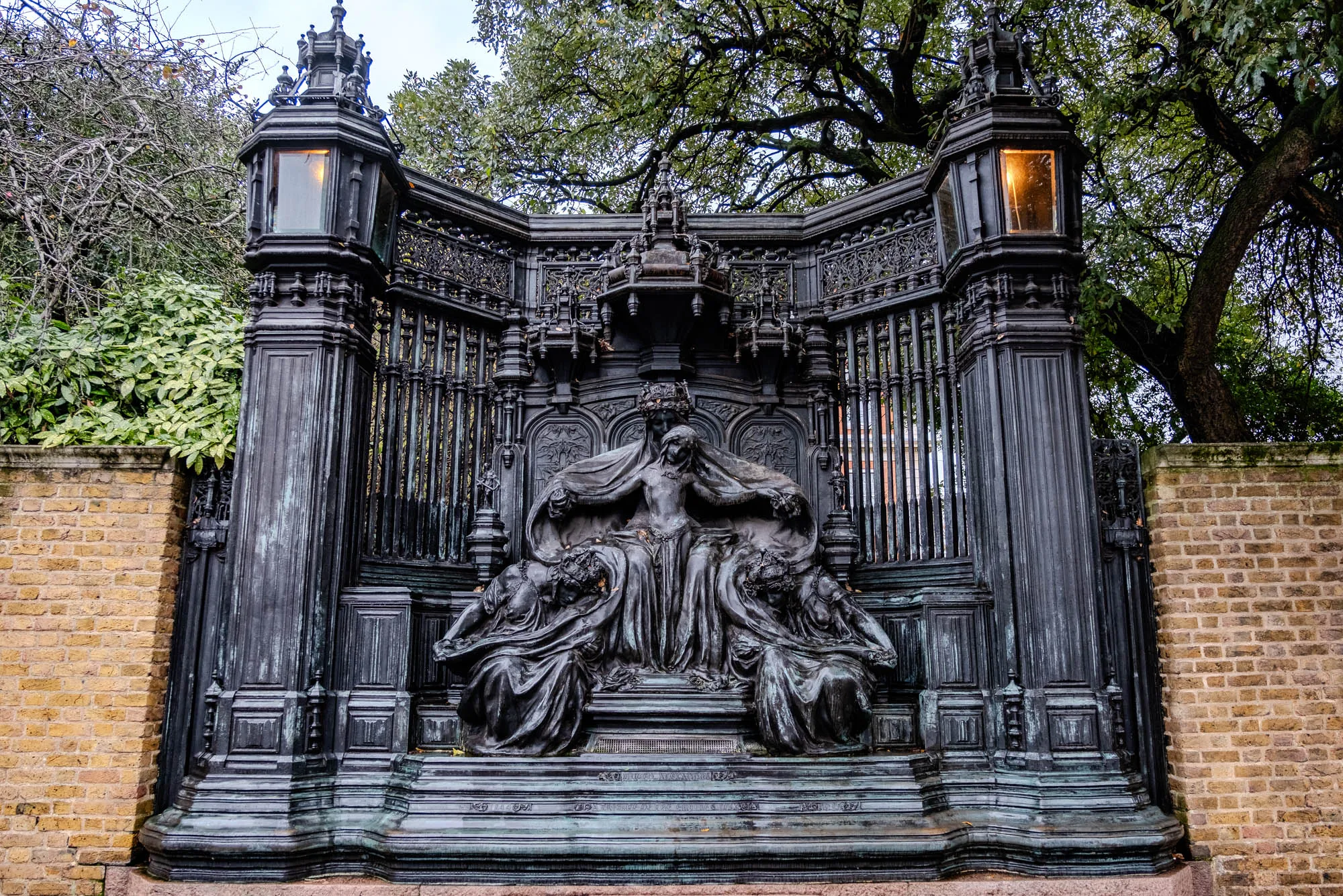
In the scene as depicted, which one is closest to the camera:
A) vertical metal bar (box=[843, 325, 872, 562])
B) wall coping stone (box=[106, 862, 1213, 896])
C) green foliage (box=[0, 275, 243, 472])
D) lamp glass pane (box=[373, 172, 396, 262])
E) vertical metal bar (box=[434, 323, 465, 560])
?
wall coping stone (box=[106, 862, 1213, 896])

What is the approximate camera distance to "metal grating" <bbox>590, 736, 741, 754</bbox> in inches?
240

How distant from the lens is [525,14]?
11.9m

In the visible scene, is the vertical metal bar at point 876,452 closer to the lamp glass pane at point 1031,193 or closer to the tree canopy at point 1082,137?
the lamp glass pane at point 1031,193

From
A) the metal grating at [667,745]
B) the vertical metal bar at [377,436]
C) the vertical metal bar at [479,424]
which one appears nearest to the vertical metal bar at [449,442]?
the vertical metal bar at [479,424]

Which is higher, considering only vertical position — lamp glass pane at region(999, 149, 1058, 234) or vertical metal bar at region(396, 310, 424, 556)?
lamp glass pane at region(999, 149, 1058, 234)

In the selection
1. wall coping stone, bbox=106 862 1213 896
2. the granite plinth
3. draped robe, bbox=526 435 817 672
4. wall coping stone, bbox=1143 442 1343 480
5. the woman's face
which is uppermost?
the woman's face

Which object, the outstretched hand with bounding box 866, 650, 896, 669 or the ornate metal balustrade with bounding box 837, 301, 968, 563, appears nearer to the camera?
the outstretched hand with bounding box 866, 650, 896, 669

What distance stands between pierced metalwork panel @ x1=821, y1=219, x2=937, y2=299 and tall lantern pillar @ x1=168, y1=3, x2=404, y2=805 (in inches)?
141

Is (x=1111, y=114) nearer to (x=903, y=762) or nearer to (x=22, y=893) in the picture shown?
(x=903, y=762)

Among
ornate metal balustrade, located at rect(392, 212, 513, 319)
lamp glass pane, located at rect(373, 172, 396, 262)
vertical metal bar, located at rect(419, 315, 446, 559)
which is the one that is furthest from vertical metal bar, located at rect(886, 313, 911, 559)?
lamp glass pane, located at rect(373, 172, 396, 262)

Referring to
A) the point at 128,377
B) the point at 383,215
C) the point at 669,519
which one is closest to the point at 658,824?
the point at 669,519

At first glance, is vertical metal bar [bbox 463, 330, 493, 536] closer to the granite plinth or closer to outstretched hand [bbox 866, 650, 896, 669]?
the granite plinth

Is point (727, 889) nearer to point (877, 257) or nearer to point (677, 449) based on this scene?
point (677, 449)

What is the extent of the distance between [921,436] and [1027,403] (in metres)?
1.20
